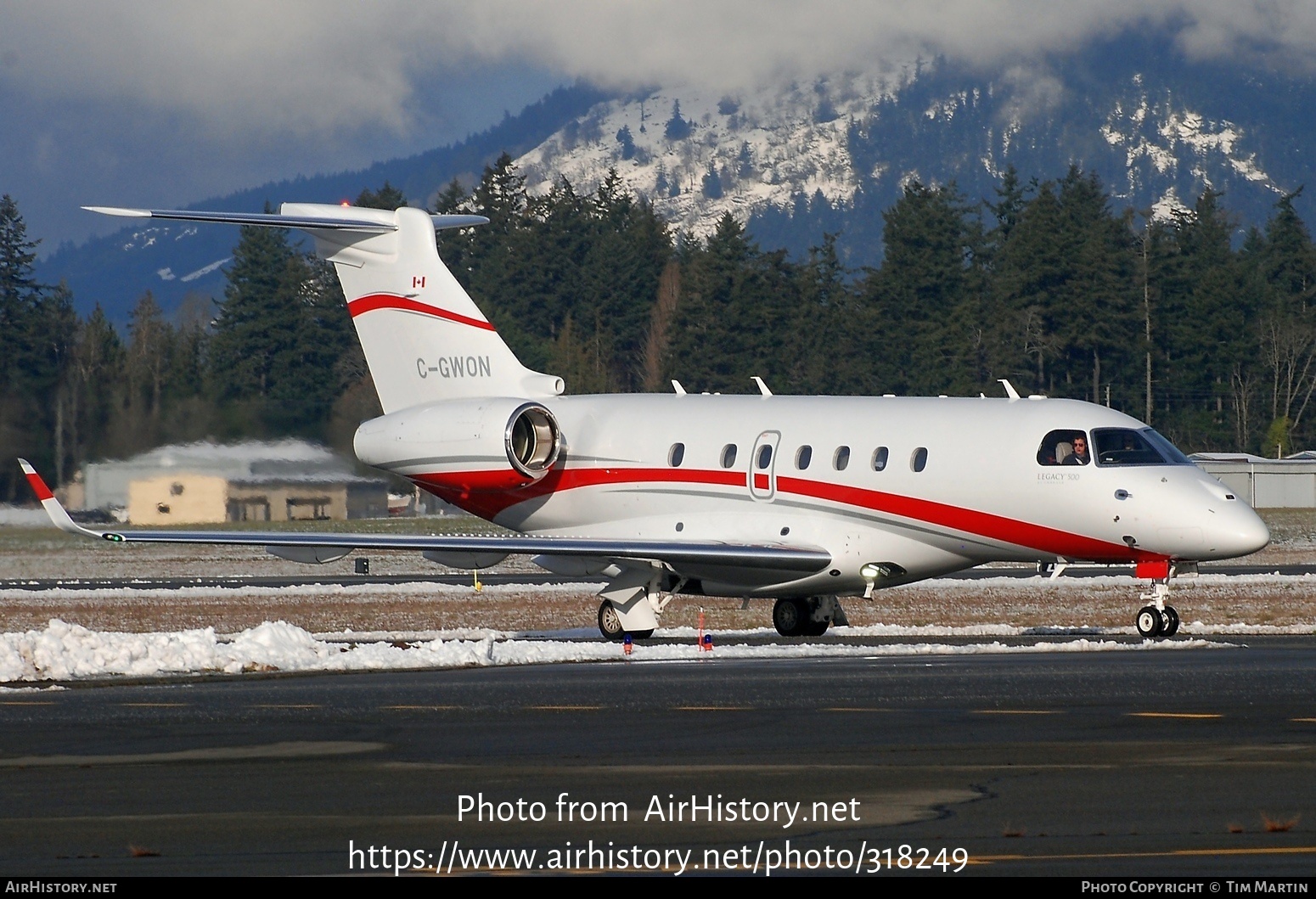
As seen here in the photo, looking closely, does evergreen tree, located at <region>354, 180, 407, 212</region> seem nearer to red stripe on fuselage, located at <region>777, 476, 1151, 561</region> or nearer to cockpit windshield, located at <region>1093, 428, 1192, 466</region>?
red stripe on fuselage, located at <region>777, 476, 1151, 561</region>

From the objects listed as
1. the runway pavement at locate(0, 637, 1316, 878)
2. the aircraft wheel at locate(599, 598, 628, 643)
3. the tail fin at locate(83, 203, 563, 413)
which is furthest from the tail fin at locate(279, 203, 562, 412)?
the runway pavement at locate(0, 637, 1316, 878)

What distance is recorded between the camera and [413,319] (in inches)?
1148

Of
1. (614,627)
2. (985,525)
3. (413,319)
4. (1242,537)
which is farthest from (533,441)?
(1242,537)

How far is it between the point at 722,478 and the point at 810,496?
1.42 m

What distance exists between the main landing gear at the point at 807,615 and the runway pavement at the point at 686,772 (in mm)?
7353

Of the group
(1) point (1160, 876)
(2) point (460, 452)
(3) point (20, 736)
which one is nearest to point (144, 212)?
(2) point (460, 452)

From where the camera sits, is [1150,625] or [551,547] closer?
[1150,625]

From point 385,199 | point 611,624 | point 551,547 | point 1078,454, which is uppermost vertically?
point 385,199

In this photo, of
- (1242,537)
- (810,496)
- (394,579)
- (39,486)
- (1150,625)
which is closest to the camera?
(1242,537)

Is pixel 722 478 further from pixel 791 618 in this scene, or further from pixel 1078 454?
pixel 1078 454

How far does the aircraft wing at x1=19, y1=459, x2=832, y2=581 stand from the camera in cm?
2341

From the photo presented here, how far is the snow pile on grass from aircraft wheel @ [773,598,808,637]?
11.7 feet

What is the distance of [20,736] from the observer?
13.9 metres
